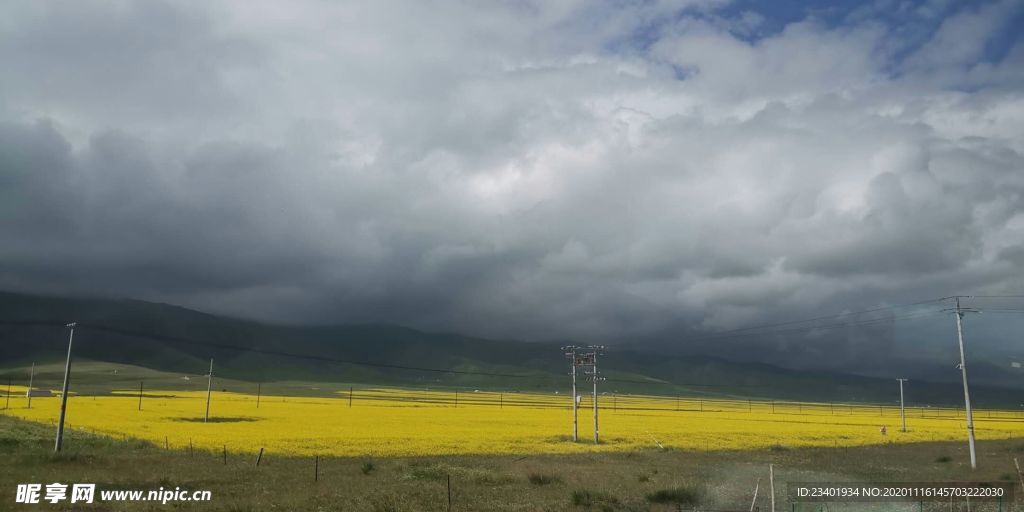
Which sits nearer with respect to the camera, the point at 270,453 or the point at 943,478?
the point at 943,478

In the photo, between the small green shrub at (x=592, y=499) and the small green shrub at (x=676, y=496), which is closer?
the small green shrub at (x=592, y=499)

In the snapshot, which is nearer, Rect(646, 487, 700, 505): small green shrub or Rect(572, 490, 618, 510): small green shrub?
A: Rect(572, 490, 618, 510): small green shrub

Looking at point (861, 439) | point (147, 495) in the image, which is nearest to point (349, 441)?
point (147, 495)

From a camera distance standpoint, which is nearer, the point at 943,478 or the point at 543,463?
the point at 943,478

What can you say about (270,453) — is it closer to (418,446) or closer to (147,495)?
(418,446)

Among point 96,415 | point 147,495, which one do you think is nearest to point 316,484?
point 147,495

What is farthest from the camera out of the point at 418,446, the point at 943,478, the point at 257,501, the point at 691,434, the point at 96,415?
the point at 96,415

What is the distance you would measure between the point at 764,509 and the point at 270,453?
2971cm

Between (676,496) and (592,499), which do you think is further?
(676,496)

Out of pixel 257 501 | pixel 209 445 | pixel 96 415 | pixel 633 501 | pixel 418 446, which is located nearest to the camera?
pixel 257 501

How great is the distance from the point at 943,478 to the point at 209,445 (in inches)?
1731

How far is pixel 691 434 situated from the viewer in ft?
224

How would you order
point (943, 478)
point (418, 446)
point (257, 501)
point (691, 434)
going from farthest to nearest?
1. point (691, 434)
2. point (418, 446)
3. point (943, 478)
4. point (257, 501)

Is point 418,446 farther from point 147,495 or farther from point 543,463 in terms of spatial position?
point 147,495
